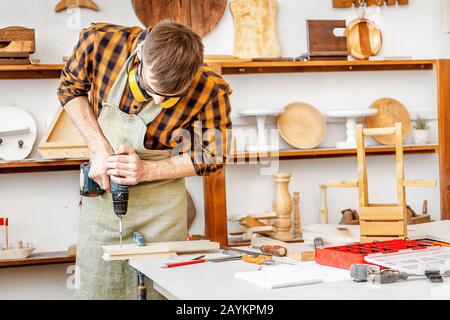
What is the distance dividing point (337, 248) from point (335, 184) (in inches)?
26.1

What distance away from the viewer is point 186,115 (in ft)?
8.93

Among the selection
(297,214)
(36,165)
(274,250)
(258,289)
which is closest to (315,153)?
(297,214)

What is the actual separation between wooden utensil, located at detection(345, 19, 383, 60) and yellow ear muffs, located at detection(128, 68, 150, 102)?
2.42 metres

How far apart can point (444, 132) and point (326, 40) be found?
0.96 meters

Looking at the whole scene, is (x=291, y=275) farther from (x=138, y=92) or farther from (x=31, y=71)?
(x=31, y=71)

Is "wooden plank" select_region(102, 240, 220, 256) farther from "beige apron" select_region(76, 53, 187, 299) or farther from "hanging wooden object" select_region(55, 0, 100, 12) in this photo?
"hanging wooden object" select_region(55, 0, 100, 12)

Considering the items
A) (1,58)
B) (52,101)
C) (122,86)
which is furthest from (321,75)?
(122,86)

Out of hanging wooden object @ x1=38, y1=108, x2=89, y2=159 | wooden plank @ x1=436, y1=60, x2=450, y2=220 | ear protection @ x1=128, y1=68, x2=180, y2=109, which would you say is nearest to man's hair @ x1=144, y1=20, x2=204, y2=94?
ear protection @ x1=128, y1=68, x2=180, y2=109

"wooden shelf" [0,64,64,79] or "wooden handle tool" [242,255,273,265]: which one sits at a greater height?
"wooden shelf" [0,64,64,79]

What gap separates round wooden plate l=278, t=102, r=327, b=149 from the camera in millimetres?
4438

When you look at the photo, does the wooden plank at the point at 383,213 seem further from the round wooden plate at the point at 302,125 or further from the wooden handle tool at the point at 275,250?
the round wooden plate at the point at 302,125

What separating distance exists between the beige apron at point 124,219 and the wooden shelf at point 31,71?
4.39 feet

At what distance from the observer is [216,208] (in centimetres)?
413
